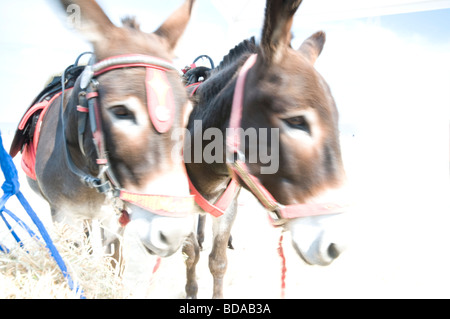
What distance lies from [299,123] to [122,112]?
759 millimetres

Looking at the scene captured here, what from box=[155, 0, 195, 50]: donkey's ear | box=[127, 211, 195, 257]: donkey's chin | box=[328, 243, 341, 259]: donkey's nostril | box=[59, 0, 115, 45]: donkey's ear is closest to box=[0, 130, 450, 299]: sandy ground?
box=[328, 243, 341, 259]: donkey's nostril

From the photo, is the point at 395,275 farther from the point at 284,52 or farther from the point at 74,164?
the point at 74,164

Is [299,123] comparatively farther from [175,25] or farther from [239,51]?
[175,25]

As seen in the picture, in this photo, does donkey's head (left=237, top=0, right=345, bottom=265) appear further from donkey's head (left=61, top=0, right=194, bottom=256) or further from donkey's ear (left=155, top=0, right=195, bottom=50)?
donkey's ear (left=155, top=0, right=195, bottom=50)

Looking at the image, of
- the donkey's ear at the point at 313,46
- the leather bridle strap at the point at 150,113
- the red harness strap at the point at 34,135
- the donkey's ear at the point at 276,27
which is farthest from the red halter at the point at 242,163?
the red harness strap at the point at 34,135

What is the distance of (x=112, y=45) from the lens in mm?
1312

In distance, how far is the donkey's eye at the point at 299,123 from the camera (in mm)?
1160

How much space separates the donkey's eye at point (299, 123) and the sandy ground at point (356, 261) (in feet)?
1.36

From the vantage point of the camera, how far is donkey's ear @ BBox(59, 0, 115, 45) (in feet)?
4.10

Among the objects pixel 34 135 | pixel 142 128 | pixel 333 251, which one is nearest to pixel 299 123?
pixel 333 251

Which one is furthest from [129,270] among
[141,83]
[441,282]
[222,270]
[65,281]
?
[441,282]

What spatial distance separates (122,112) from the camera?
1192 mm

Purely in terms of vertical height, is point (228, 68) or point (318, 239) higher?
point (228, 68)

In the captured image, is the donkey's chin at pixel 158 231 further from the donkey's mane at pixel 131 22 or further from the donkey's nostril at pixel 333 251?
the donkey's mane at pixel 131 22
